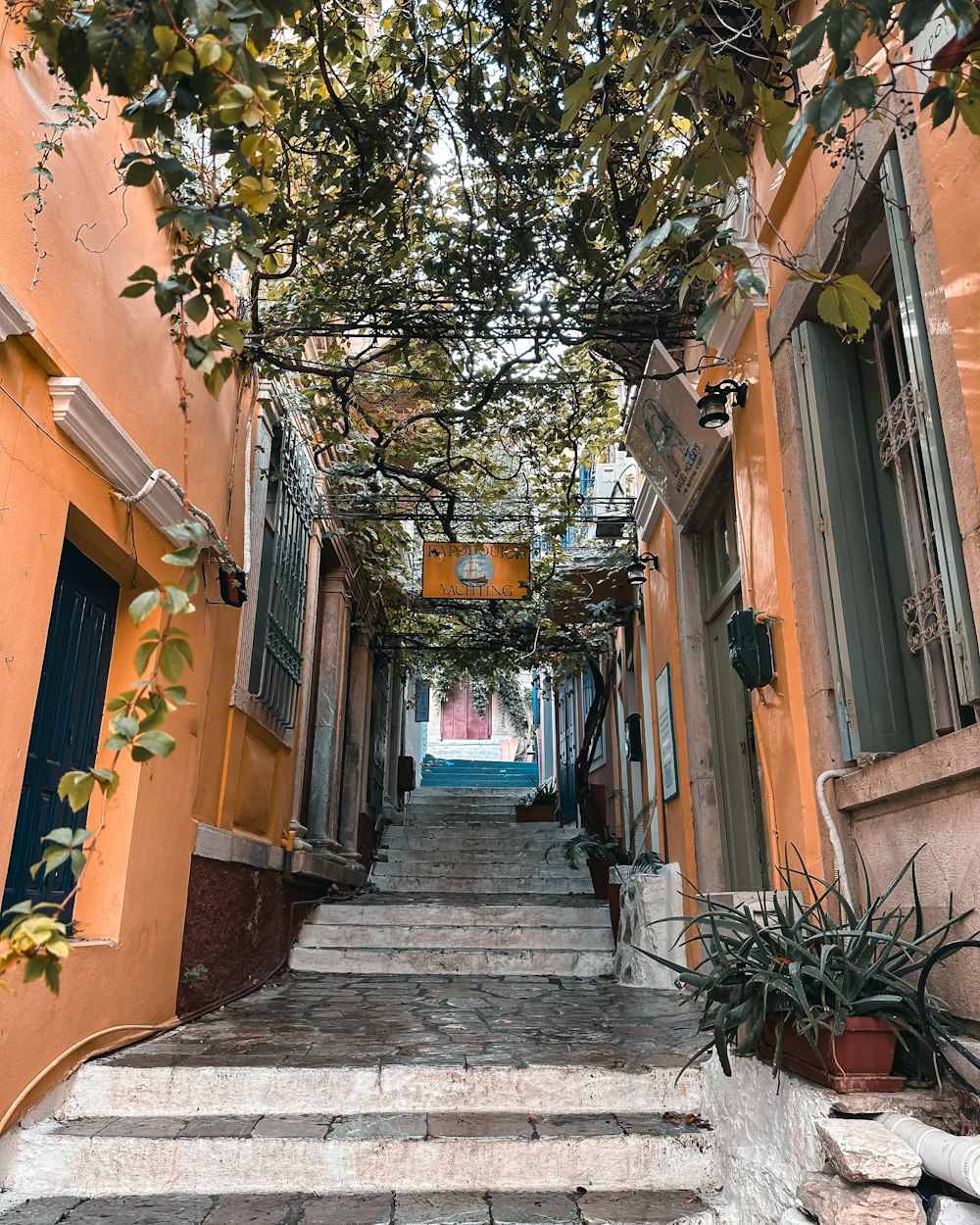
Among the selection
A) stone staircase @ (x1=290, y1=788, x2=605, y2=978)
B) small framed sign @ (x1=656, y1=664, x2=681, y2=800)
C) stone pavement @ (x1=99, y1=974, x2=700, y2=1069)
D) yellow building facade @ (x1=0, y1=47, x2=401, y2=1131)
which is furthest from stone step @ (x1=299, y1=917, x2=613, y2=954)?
small framed sign @ (x1=656, y1=664, x2=681, y2=800)

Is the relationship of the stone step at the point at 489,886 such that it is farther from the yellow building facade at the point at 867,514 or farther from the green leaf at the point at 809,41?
the green leaf at the point at 809,41

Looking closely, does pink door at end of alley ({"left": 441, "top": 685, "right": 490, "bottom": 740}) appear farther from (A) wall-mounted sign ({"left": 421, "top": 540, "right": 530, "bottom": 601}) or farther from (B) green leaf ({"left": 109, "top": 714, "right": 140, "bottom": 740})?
(B) green leaf ({"left": 109, "top": 714, "right": 140, "bottom": 740})

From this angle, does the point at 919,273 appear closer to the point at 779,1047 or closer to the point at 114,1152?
the point at 779,1047

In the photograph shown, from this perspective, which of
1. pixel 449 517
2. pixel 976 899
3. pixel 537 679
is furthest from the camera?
pixel 537 679

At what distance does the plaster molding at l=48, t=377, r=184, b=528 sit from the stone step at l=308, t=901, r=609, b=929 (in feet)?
13.9

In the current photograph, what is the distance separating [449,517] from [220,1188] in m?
5.73

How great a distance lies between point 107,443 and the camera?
3.74 m

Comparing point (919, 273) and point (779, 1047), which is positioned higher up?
point (919, 273)

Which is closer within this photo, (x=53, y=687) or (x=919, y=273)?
(x=919, y=273)

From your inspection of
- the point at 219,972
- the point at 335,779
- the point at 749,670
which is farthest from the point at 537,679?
the point at 749,670

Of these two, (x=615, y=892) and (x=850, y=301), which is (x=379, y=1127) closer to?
(x=850, y=301)

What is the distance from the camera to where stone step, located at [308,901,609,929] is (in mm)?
7449

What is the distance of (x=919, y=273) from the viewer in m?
2.71

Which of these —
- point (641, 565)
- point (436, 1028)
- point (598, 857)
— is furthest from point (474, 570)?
point (436, 1028)
